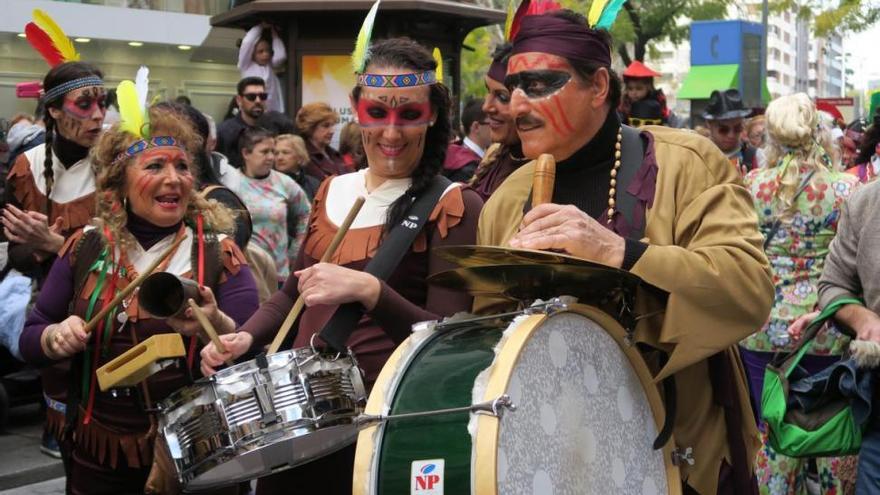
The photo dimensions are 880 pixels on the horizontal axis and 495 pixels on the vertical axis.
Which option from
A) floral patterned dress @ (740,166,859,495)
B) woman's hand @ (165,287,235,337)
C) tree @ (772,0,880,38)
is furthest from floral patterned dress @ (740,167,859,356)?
tree @ (772,0,880,38)

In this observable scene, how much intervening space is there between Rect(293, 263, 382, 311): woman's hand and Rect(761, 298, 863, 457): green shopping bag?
5.29 ft

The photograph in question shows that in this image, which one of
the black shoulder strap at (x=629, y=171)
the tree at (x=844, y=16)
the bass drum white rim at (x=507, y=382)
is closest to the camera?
the bass drum white rim at (x=507, y=382)

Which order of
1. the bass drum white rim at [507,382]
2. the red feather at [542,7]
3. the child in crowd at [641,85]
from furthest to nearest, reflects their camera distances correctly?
the child in crowd at [641,85] < the red feather at [542,7] < the bass drum white rim at [507,382]

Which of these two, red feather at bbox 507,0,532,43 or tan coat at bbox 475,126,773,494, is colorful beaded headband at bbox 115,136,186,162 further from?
tan coat at bbox 475,126,773,494

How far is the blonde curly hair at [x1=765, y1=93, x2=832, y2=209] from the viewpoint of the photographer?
21.7 ft

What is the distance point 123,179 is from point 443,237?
129 cm

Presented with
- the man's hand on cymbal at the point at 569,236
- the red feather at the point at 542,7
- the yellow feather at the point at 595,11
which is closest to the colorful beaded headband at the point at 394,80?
the red feather at the point at 542,7

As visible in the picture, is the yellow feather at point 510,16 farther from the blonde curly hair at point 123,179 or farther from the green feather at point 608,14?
the blonde curly hair at point 123,179

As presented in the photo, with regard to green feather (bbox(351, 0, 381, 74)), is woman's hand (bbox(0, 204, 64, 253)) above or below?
below

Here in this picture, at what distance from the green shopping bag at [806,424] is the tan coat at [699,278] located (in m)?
0.90

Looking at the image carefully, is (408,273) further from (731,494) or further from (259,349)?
(731,494)

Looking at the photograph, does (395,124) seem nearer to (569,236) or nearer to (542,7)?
(542,7)

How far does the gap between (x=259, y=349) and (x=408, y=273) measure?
66 centimetres

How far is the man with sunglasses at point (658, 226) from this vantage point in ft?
9.32
